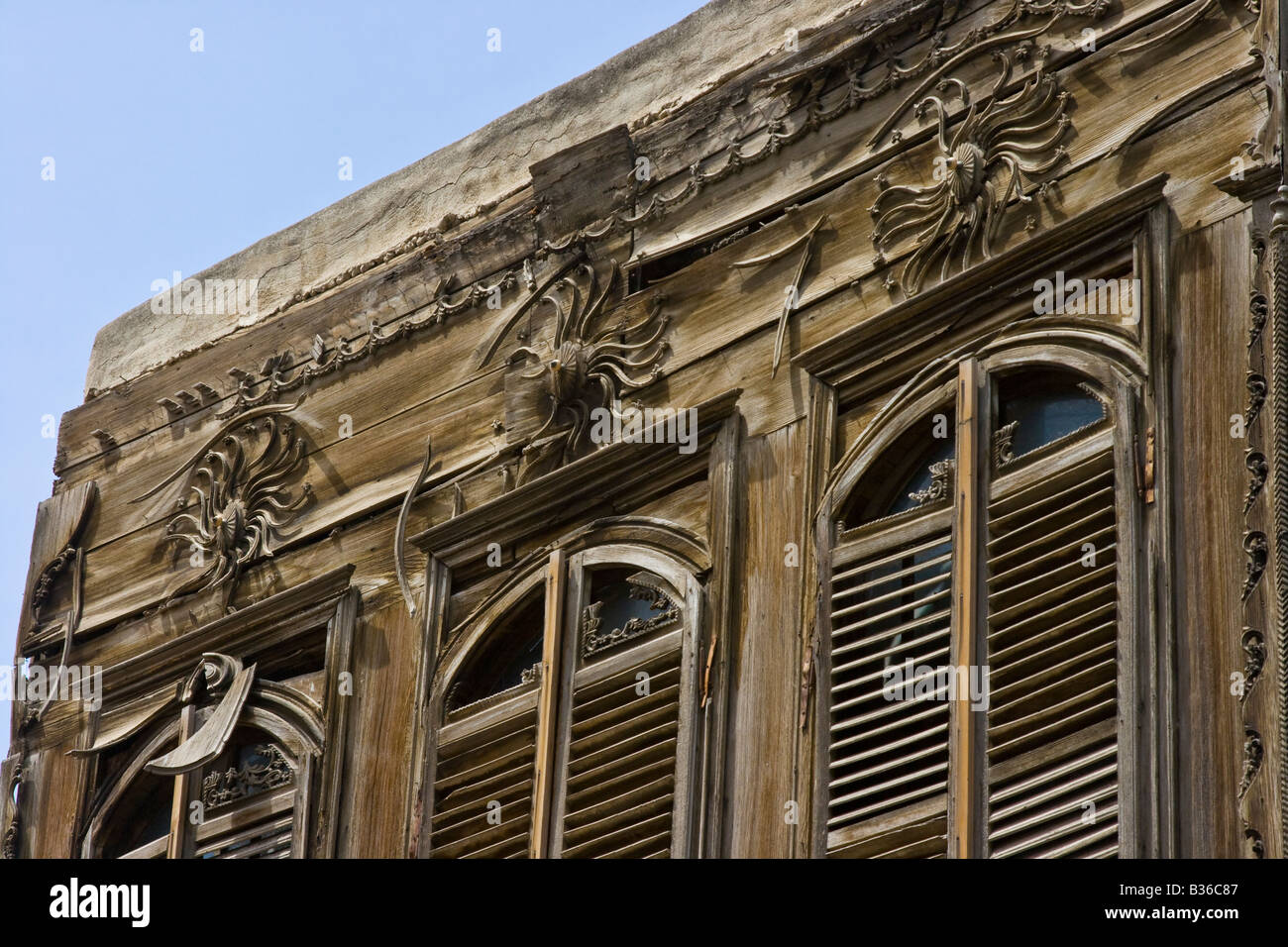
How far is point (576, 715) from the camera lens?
9914 mm

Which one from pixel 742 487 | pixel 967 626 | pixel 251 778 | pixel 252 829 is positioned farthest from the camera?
pixel 251 778

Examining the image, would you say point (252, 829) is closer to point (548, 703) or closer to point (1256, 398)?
point (548, 703)

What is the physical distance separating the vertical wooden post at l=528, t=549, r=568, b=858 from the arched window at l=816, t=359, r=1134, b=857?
3.95 feet

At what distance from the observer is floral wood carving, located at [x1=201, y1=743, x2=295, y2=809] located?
11.0 m

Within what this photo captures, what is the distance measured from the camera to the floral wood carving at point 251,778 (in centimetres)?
1095

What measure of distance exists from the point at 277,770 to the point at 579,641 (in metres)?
1.58

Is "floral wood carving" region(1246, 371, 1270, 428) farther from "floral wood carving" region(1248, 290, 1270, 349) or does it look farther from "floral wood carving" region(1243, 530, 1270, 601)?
"floral wood carving" region(1243, 530, 1270, 601)

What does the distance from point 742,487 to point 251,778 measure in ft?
8.14

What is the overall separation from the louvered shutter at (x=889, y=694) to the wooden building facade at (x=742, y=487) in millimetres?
17

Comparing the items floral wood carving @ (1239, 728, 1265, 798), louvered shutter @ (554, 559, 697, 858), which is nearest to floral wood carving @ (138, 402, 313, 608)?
louvered shutter @ (554, 559, 697, 858)

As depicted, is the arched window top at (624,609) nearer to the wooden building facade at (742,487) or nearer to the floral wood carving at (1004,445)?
the wooden building facade at (742,487)

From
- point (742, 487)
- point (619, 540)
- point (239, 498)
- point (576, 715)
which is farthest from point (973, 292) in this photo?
point (239, 498)
